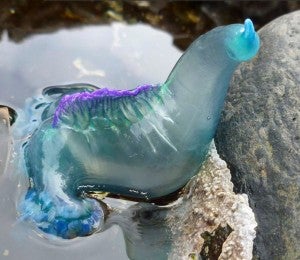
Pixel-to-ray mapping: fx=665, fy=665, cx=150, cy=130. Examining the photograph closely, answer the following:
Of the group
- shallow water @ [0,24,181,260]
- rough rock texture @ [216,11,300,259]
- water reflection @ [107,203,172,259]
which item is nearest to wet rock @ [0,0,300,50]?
shallow water @ [0,24,181,260]

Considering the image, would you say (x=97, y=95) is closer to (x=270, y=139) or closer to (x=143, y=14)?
(x=270, y=139)

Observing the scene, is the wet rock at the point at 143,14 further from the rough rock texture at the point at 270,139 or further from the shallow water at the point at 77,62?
the rough rock texture at the point at 270,139

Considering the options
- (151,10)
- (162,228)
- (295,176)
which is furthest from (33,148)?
(151,10)

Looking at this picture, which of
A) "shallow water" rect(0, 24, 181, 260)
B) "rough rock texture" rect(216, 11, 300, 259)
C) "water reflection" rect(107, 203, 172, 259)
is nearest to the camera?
"rough rock texture" rect(216, 11, 300, 259)

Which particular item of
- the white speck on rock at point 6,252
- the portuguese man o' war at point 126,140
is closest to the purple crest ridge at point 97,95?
the portuguese man o' war at point 126,140

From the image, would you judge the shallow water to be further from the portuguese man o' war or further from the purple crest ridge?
the purple crest ridge

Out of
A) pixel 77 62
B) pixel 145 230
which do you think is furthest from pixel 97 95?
pixel 77 62
